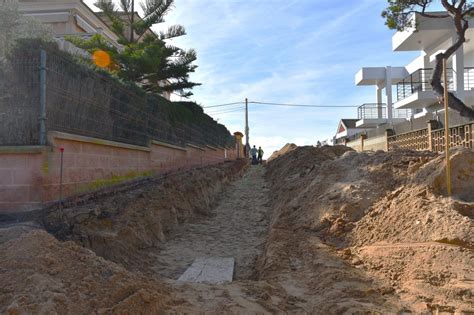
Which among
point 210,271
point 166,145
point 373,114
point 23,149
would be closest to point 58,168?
point 23,149

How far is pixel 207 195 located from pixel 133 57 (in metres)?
5.64

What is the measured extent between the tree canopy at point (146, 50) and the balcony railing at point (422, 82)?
487 inches

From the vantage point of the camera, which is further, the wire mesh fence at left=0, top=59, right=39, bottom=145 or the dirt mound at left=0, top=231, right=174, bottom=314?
the wire mesh fence at left=0, top=59, right=39, bottom=145

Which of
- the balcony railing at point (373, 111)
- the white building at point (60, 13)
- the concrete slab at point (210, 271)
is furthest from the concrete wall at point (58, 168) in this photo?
the balcony railing at point (373, 111)

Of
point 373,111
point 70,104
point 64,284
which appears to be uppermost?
point 373,111

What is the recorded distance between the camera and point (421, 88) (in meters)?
23.3

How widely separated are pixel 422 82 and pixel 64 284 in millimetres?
23474

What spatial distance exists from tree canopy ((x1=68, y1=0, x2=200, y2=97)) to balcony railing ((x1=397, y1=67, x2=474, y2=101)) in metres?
12.4

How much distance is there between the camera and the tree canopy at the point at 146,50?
15.0m

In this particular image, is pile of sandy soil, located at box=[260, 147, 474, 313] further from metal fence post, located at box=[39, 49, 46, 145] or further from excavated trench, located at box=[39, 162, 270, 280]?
metal fence post, located at box=[39, 49, 46, 145]

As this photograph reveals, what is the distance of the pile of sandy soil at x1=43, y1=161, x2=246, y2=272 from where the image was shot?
609 cm

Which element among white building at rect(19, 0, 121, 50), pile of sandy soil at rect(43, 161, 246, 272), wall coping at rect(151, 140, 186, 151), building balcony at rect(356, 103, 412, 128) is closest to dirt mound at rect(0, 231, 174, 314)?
pile of sandy soil at rect(43, 161, 246, 272)

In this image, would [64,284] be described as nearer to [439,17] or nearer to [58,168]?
[58,168]

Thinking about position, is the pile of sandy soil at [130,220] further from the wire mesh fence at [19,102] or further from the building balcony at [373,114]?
the building balcony at [373,114]
